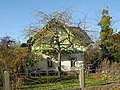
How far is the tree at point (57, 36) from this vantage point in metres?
29.7

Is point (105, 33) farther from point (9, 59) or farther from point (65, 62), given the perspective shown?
point (9, 59)

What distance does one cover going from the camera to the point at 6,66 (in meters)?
19.0

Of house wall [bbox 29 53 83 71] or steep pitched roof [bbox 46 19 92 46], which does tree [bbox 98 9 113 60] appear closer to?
house wall [bbox 29 53 83 71]

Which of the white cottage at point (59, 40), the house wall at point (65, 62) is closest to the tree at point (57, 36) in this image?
the white cottage at point (59, 40)

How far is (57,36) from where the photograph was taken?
98.9 feet

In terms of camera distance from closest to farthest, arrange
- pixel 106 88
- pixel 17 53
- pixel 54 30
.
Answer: pixel 106 88 → pixel 17 53 → pixel 54 30

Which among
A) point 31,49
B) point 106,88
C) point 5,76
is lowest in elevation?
point 106,88

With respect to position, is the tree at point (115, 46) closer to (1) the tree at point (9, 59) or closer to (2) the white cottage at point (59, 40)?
(2) the white cottage at point (59, 40)

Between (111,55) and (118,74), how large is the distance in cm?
1923

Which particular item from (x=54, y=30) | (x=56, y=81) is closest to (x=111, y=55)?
(x=54, y=30)

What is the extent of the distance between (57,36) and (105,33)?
9.24 metres

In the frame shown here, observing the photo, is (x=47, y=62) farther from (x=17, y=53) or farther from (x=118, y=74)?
(x=118, y=74)

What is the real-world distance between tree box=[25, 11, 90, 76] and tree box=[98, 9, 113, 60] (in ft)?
12.7

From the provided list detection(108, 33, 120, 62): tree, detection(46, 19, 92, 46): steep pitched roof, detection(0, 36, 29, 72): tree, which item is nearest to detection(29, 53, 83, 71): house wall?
detection(108, 33, 120, 62): tree
